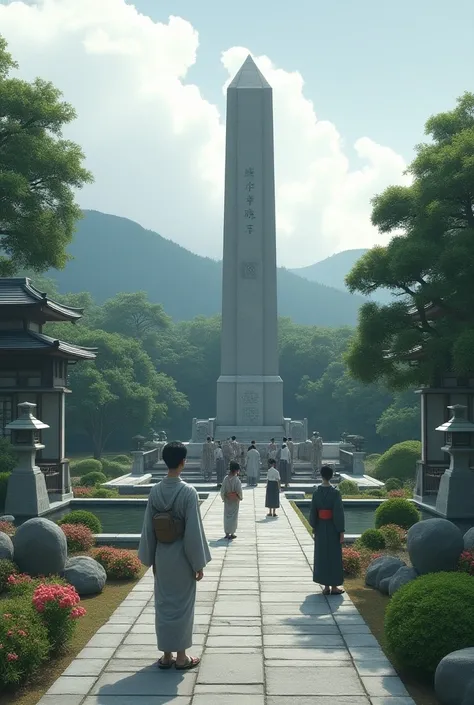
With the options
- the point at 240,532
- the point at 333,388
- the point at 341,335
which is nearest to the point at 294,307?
the point at 341,335

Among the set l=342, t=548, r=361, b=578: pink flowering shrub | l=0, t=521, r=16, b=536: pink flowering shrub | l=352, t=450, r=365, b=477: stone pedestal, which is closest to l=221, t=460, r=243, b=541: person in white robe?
l=342, t=548, r=361, b=578: pink flowering shrub

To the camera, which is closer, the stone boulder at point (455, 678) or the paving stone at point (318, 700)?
the stone boulder at point (455, 678)

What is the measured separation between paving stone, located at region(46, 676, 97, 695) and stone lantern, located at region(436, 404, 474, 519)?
11.6 m

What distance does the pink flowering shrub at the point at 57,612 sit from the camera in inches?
270

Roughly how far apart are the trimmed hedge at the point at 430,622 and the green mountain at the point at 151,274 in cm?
13111

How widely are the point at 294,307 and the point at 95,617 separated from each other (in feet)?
502

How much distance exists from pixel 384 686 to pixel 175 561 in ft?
6.17

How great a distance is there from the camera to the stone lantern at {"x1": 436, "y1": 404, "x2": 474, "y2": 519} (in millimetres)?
16469

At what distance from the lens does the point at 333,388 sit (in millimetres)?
60719

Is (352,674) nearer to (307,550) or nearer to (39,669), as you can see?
(39,669)

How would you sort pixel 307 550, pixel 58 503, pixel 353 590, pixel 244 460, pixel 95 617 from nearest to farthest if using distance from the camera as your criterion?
1. pixel 95 617
2. pixel 353 590
3. pixel 307 550
4. pixel 58 503
5. pixel 244 460

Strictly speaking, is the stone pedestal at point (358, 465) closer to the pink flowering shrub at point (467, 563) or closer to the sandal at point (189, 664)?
the pink flowering shrub at point (467, 563)

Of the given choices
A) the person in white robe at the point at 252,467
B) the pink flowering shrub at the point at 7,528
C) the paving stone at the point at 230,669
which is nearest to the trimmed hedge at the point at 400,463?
the person in white robe at the point at 252,467

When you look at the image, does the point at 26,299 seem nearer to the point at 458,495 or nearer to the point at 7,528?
the point at 7,528
